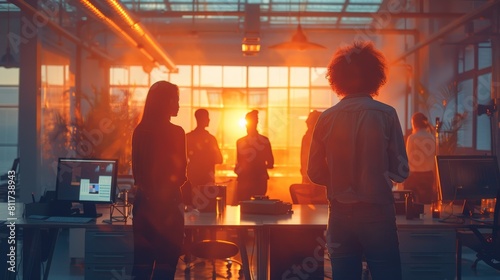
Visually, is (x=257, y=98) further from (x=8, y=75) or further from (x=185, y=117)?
(x=8, y=75)

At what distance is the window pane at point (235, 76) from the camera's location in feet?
53.2

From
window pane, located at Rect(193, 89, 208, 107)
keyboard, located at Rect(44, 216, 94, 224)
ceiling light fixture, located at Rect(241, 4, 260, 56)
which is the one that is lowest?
keyboard, located at Rect(44, 216, 94, 224)

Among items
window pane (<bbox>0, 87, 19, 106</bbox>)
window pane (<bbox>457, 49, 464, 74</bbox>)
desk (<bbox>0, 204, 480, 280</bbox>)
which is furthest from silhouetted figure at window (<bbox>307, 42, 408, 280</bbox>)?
window pane (<bbox>0, 87, 19, 106</bbox>)

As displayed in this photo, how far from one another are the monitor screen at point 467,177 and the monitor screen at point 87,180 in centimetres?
258

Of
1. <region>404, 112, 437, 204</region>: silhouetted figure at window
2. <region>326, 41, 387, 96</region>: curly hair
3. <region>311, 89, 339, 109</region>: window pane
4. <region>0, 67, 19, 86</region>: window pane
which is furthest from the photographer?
<region>311, 89, 339, 109</region>: window pane

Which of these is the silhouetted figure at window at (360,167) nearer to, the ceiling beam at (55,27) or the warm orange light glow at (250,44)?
the warm orange light glow at (250,44)

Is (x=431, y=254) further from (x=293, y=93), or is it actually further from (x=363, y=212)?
(x=293, y=93)

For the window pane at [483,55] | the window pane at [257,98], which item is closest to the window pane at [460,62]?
the window pane at [483,55]

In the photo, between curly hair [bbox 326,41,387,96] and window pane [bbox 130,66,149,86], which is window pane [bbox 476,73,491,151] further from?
window pane [bbox 130,66,149,86]

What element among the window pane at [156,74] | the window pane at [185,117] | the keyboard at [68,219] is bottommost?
the keyboard at [68,219]

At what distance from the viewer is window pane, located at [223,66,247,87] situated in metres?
16.2

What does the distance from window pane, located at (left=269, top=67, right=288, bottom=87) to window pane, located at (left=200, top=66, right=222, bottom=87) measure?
1.47 m

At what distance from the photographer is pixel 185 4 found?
14211 mm

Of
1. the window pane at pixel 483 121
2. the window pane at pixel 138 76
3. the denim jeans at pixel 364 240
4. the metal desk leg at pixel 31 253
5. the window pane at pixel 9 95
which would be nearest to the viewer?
the denim jeans at pixel 364 240
